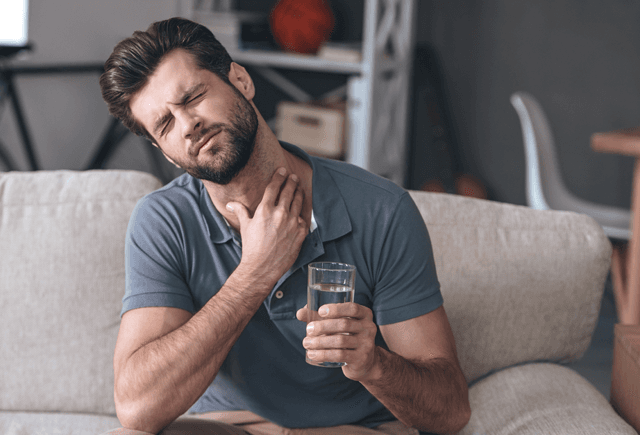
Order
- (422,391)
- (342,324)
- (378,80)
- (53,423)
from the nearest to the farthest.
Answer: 1. (342,324)
2. (422,391)
3. (53,423)
4. (378,80)

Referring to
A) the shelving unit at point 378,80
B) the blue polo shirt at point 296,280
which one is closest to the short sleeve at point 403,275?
the blue polo shirt at point 296,280

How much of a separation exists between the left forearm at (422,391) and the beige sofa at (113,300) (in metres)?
0.25

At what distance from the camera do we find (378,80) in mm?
3383

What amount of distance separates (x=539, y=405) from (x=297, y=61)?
101 inches

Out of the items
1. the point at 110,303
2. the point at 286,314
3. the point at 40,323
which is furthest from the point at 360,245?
the point at 40,323

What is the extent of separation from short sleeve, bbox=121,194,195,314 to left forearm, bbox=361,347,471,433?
40cm

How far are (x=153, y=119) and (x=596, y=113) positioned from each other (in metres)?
3.13

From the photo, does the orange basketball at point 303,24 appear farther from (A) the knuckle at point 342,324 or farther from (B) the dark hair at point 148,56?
(A) the knuckle at point 342,324

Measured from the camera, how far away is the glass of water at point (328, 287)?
0.95 m

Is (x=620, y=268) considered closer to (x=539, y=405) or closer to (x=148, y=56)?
(x=539, y=405)

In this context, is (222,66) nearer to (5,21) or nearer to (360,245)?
(360,245)

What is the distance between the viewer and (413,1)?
11.5ft

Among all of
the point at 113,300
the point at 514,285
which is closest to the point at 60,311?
the point at 113,300

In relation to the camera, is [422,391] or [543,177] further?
[543,177]
